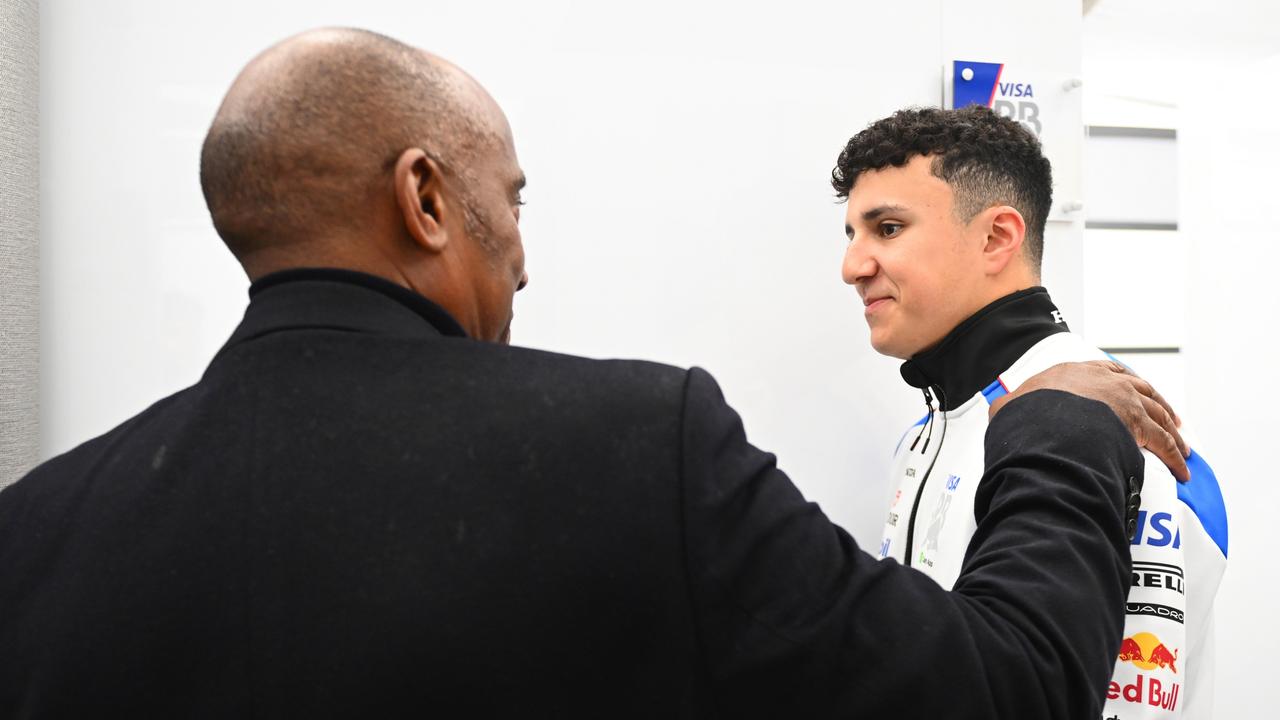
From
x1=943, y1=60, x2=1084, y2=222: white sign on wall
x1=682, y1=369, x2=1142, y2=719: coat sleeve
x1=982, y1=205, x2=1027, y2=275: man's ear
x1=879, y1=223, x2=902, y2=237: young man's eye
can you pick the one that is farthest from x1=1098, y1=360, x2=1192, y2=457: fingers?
x1=943, y1=60, x2=1084, y2=222: white sign on wall

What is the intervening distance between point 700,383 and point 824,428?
3.28ft

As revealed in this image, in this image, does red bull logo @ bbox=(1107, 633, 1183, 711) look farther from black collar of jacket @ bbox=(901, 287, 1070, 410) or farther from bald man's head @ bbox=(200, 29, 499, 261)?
bald man's head @ bbox=(200, 29, 499, 261)

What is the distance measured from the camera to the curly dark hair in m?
1.34

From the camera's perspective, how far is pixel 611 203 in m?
1.47

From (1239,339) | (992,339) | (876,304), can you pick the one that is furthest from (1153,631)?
(1239,339)

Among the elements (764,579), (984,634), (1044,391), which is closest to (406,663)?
(764,579)

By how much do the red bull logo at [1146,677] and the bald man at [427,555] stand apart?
0.45 meters

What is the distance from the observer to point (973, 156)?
1.34 meters

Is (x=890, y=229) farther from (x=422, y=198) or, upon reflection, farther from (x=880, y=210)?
(x=422, y=198)

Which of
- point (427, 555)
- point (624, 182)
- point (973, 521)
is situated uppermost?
point (624, 182)

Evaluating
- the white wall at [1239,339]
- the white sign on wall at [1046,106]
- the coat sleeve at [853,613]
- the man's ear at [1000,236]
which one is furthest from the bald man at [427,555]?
the white wall at [1239,339]

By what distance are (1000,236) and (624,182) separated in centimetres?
57

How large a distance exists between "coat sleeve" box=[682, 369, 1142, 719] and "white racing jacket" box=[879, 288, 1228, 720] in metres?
0.40

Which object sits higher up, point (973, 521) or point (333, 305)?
point (333, 305)
